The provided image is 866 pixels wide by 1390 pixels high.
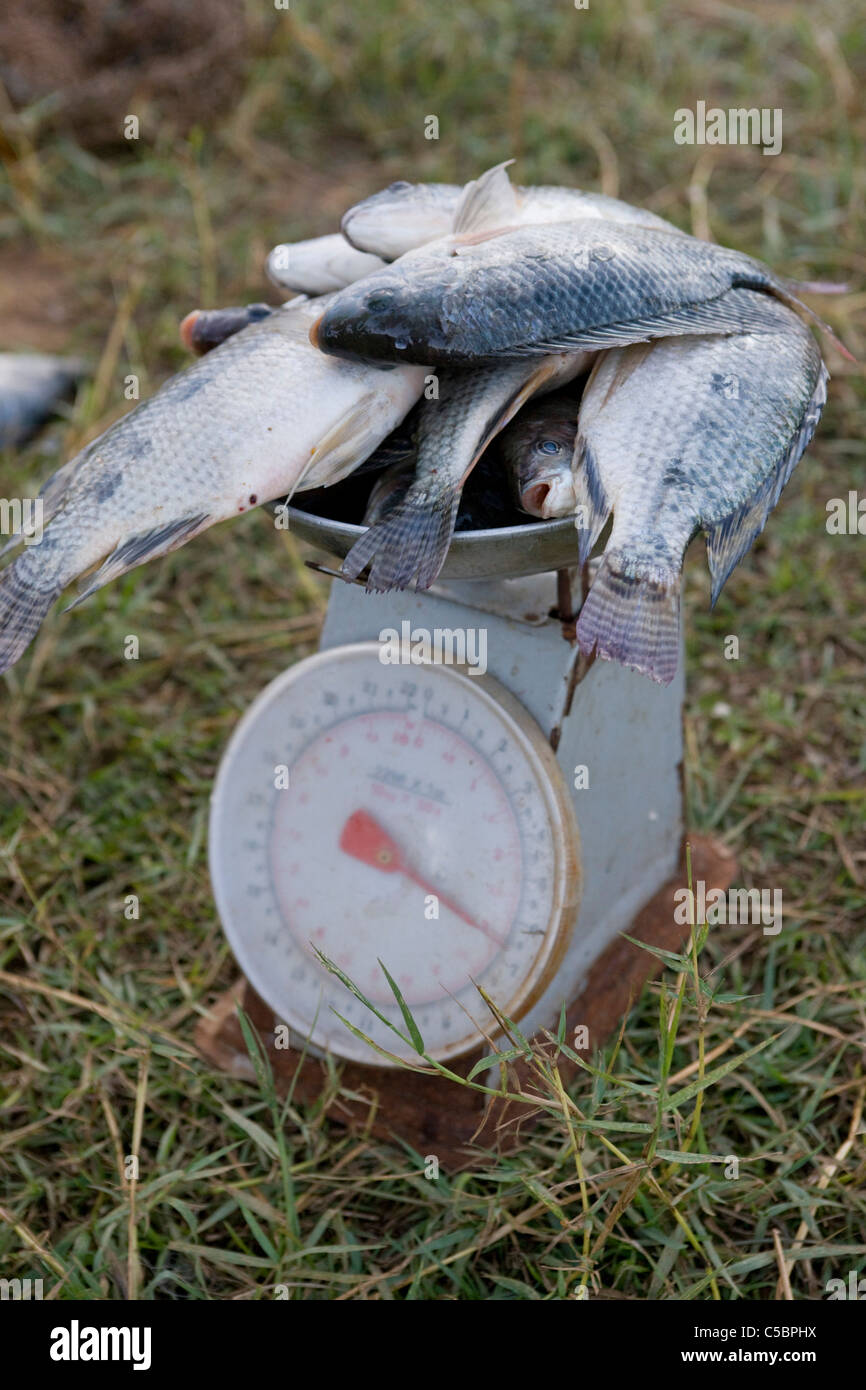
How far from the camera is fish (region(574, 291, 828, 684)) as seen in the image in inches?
45.7

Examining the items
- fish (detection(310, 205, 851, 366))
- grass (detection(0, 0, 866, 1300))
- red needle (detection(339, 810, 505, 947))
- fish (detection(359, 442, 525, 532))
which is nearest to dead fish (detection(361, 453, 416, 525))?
fish (detection(359, 442, 525, 532))

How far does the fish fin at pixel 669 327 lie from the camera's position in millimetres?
1247

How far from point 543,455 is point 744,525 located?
0.65 feet

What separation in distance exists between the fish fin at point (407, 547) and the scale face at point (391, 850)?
0.22 m

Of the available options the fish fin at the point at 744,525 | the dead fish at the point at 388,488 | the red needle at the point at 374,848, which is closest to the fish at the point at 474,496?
the dead fish at the point at 388,488

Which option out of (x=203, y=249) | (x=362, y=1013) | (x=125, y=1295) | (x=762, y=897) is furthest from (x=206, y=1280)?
(x=203, y=249)

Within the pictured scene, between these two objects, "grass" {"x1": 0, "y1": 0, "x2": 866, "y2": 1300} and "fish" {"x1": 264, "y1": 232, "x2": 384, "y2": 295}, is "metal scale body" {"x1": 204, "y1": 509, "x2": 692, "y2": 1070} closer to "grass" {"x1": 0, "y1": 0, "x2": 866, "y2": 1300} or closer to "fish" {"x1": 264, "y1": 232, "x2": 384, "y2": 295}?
"grass" {"x1": 0, "y1": 0, "x2": 866, "y2": 1300}

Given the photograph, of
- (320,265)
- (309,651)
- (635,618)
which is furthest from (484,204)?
(309,651)

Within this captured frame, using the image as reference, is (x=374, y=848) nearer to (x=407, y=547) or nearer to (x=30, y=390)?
(x=407, y=547)

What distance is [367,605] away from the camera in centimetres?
152

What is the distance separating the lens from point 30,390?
2902 millimetres

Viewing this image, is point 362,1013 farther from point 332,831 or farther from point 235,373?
point 235,373

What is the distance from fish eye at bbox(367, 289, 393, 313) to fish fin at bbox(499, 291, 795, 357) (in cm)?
11

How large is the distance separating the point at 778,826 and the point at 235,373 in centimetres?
118
